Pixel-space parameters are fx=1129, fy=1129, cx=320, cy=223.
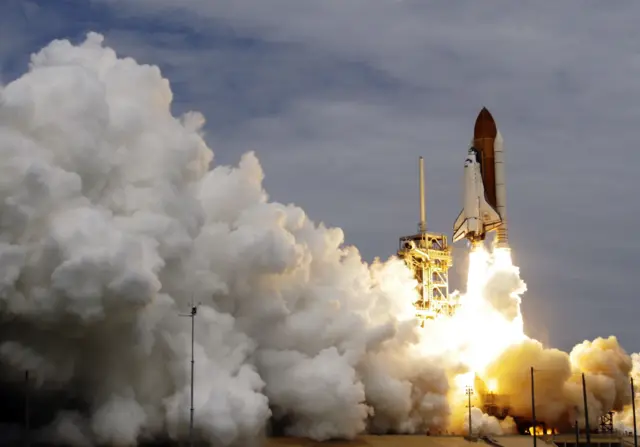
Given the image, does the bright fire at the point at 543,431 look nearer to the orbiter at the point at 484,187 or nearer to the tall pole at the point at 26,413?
the orbiter at the point at 484,187

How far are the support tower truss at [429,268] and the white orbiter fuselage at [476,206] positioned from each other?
4248mm

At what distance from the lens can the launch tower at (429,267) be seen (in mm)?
76062

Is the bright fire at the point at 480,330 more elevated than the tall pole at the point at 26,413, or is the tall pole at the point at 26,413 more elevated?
the bright fire at the point at 480,330

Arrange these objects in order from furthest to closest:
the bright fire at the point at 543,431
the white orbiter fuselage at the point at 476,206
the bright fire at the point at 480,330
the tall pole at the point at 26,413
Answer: the white orbiter fuselage at the point at 476,206
the bright fire at the point at 480,330
the bright fire at the point at 543,431
the tall pole at the point at 26,413

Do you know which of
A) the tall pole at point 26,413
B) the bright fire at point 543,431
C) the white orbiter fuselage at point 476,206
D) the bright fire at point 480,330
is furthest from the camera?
the white orbiter fuselage at point 476,206

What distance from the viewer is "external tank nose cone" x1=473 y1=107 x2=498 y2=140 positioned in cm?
7362

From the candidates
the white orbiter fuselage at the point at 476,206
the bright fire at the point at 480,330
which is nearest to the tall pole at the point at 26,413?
the bright fire at the point at 480,330

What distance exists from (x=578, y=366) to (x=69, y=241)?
39.8 metres

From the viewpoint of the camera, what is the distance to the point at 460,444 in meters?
63.1

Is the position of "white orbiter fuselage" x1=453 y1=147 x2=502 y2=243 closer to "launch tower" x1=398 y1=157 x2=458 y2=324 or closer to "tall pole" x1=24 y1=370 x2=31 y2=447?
"launch tower" x1=398 y1=157 x2=458 y2=324

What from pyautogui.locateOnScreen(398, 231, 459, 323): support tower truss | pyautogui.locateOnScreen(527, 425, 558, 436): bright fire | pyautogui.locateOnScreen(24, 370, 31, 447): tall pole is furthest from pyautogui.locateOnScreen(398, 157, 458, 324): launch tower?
pyautogui.locateOnScreen(24, 370, 31, 447): tall pole

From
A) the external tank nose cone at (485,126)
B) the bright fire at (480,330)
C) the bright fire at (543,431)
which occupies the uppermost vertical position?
the external tank nose cone at (485,126)

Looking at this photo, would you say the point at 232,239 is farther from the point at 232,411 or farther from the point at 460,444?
the point at 460,444

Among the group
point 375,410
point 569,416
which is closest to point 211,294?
point 375,410
